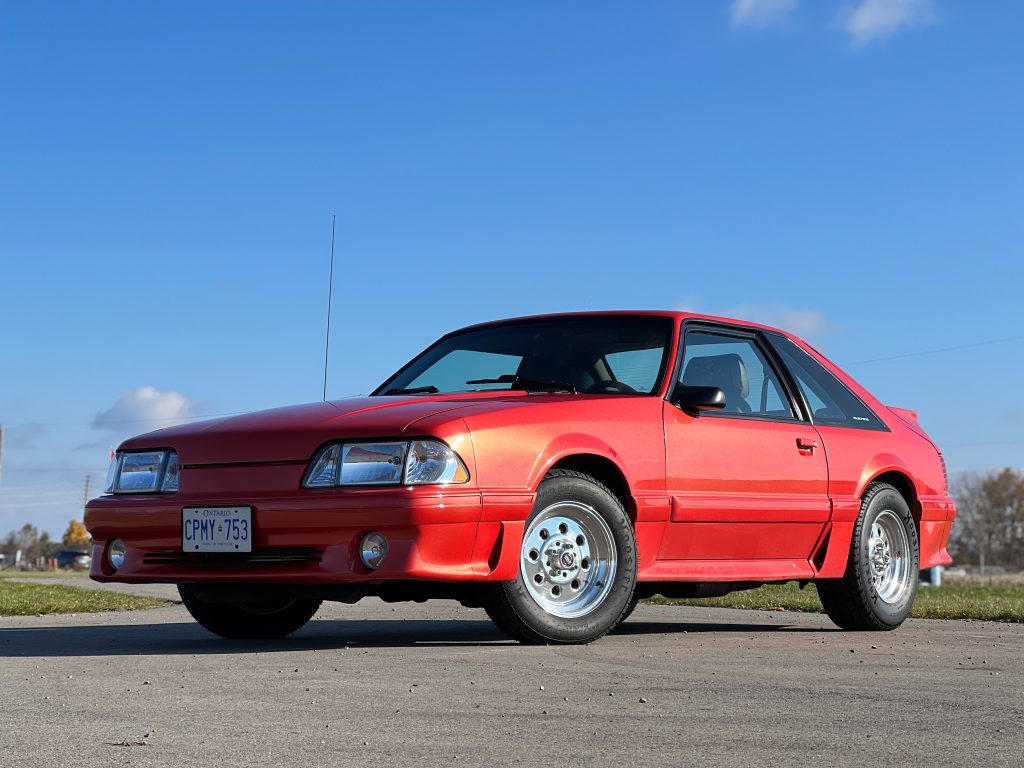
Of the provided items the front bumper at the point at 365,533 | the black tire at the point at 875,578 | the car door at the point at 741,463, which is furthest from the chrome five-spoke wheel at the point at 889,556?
the front bumper at the point at 365,533

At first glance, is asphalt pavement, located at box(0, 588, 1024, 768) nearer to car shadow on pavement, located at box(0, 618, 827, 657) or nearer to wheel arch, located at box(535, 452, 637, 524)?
car shadow on pavement, located at box(0, 618, 827, 657)

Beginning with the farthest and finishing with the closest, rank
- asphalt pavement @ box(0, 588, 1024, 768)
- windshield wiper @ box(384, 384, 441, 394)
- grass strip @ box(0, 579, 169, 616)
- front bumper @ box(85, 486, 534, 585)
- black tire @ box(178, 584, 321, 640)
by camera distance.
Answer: grass strip @ box(0, 579, 169, 616) < windshield wiper @ box(384, 384, 441, 394) < black tire @ box(178, 584, 321, 640) < front bumper @ box(85, 486, 534, 585) < asphalt pavement @ box(0, 588, 1024, 768)

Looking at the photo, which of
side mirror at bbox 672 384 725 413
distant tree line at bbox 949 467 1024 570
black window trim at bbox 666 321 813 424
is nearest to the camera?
side mirror at bbox 672 384 725 413

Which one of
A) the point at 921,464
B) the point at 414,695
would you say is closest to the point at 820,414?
the point at 921,464

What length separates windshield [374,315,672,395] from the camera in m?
7.22

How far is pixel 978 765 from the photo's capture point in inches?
138

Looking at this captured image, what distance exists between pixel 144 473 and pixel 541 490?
1.83 meters

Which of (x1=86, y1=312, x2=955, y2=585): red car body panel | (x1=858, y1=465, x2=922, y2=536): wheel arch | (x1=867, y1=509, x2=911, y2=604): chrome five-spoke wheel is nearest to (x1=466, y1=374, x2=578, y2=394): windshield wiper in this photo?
(x1=86, y1=312, x2=955, y2=585): red car body panel

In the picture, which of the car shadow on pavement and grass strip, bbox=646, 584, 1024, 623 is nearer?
the car shadow on pavement

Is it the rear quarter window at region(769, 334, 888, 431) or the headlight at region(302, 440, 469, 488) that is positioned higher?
the rear quarter window at region(769, 334, 888, 431)

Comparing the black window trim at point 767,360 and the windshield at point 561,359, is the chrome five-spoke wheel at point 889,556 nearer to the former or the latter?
the black window trim at point 767,360

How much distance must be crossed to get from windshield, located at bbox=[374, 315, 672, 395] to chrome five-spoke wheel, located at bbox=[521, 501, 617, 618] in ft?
2.44

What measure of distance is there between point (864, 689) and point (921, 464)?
4088 millimetres

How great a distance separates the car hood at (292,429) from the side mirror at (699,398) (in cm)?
82
